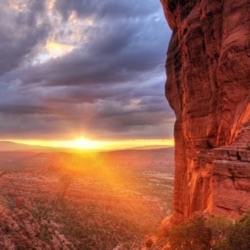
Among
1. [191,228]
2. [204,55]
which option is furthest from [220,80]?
[191,228]

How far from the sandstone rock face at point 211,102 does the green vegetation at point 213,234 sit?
7.95 feet

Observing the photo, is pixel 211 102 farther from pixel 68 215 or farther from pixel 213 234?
pixel 68 215

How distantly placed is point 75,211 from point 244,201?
53.5 meters

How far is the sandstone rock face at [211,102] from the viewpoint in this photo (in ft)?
67.1

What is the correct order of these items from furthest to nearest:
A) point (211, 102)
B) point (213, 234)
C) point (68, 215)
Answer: point (68, 215) → point (211, 102) → point (213, 234)

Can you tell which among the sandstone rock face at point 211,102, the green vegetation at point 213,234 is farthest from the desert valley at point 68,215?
the green vegetation at point 213,234

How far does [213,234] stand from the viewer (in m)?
17.1

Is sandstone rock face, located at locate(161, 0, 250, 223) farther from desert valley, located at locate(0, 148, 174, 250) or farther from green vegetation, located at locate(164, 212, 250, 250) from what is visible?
desert valley, located at locate(0, 148, 174, 250)

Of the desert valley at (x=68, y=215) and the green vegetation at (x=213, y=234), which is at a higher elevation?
the green vegetation at (x=213, y=234)

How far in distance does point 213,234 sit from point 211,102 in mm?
17701

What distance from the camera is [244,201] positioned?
18.8 m

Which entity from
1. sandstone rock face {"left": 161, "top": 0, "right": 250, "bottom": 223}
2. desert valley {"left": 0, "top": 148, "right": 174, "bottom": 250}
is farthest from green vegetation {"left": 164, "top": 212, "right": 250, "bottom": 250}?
desert valley {"left": 0, "top": 148, "right": 174, "bottom": 250}

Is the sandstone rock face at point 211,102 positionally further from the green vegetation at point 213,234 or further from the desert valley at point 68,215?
the desert valley at point 68,215

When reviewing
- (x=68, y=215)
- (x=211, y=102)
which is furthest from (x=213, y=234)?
(x=68, y=215)
